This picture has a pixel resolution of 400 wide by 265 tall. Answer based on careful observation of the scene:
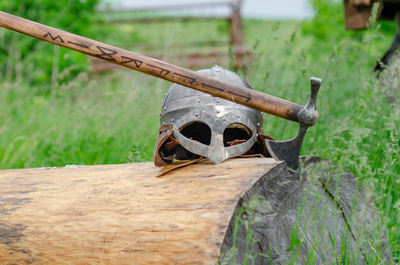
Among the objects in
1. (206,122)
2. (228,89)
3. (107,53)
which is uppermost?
(107,53)

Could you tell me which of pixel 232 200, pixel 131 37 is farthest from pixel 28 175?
pixel 131 37

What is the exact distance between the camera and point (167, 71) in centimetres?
216

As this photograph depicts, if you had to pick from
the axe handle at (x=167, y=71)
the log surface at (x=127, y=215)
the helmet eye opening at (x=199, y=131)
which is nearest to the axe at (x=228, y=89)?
the axe handle at (x=167, y=71)

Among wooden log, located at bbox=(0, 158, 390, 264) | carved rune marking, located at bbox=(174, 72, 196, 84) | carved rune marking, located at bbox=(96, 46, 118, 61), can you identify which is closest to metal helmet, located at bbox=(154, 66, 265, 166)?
wooden log, located at bbox=(0, 158, 390, 264)

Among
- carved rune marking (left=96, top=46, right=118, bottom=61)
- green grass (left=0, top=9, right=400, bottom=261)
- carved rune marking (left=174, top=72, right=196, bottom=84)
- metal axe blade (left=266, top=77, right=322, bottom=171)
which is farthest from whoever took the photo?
green grass (left=0, top=9, right=400, bottom=261)

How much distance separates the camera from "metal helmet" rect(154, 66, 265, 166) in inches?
85.1

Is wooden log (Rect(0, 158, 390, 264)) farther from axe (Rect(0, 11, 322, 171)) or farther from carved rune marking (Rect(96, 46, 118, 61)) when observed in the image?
carved rune marking (Rect(96, 46, 118, 61))

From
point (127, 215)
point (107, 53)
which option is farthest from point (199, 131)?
point (127, 215)

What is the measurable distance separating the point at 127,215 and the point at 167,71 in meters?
0.67

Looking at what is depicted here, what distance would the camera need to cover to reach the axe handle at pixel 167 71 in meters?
2.02

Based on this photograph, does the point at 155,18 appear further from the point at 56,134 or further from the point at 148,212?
the point at 148,212

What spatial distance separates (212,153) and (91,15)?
563 centimetres

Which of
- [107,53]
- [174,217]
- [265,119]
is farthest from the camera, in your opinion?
[265,119]

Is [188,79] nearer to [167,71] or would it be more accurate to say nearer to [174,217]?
[167,71]
